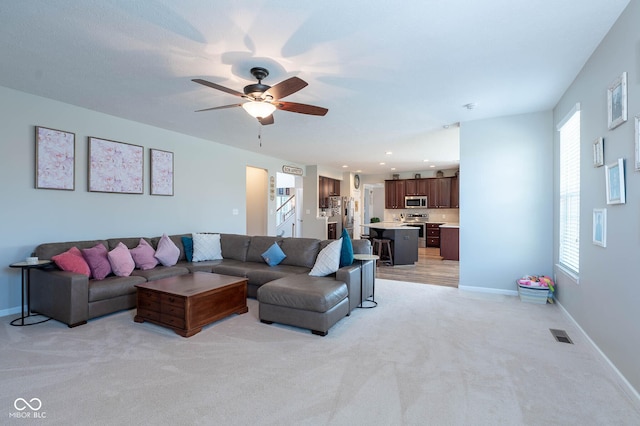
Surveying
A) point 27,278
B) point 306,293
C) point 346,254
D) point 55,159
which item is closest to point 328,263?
point 346,254

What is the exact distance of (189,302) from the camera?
9.86ft

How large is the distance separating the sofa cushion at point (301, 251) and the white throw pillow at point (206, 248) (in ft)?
3.92

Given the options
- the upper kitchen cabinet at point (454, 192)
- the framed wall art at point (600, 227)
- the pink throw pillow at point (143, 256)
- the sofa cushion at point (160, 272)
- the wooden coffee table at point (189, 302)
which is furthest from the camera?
the upper kitchen cabinet at point (454, 192)

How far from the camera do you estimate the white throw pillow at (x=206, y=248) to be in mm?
4898

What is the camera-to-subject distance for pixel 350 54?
269cm

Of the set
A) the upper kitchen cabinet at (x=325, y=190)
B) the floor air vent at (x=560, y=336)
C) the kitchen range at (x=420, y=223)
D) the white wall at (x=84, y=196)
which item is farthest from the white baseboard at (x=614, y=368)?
the kitchen range at (x=420, y=223)

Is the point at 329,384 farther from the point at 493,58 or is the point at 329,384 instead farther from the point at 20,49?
the point at 20,49

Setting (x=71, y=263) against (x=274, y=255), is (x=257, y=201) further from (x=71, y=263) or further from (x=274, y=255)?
(x=71, y=263)

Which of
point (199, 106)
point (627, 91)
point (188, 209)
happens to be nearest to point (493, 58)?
point (627, 91)

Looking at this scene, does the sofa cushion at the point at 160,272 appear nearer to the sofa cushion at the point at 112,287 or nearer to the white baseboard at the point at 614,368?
the sofa cushion at the point at 112,287

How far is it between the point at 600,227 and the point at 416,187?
7.89 metres

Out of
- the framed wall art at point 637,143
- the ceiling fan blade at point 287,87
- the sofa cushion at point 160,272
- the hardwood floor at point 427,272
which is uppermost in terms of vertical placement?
the ceiling fan blade at point 287,87

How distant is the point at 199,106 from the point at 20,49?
1721 mm

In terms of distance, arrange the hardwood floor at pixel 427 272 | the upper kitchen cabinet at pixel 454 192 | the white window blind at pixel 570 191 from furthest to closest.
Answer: the upper kitchen cabinet at pixel 454 192 < the hardwood floor at pixel 427 272 < the white window blind at pixel 570 191
